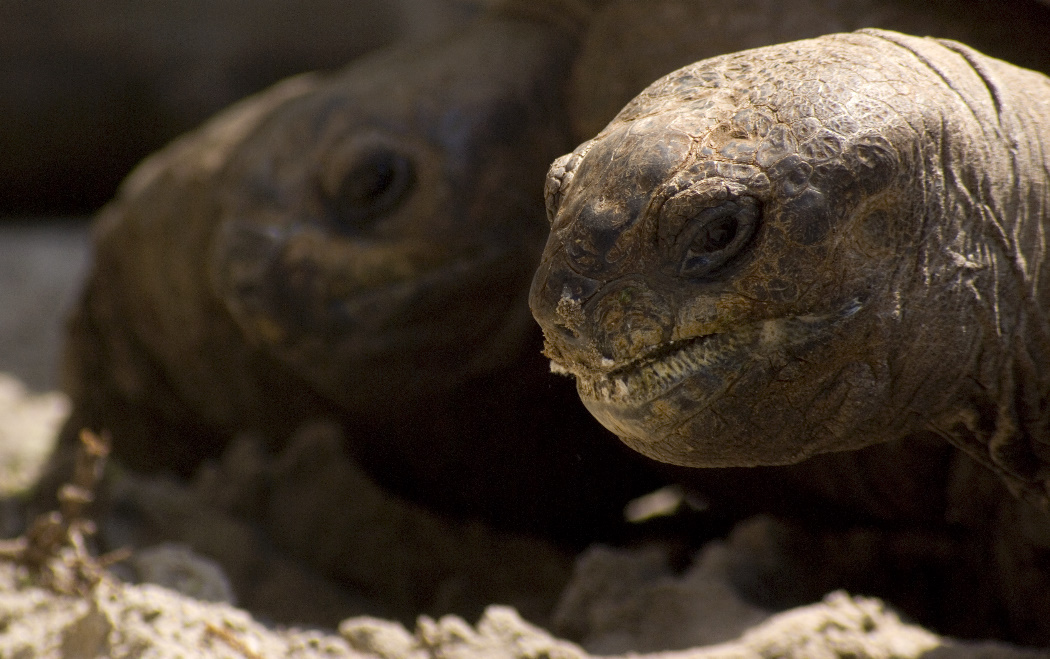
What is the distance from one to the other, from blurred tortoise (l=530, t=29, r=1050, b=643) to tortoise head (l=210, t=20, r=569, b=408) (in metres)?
1.11

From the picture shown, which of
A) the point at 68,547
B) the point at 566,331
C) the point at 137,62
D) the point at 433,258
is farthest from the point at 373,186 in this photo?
the point at 137,62

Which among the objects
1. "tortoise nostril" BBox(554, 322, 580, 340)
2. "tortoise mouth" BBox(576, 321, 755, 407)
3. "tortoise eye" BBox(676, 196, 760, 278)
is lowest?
"tortoise mouth" BBox(576, 321, 755, 407)

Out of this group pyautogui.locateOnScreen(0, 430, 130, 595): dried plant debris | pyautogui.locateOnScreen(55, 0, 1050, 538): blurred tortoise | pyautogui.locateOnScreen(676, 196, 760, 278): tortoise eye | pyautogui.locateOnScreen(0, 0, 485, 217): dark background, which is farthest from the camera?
pyautogui.locateOnScreen(0, 0, 485, 217): dark background

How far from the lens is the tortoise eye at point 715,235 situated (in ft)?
3.54

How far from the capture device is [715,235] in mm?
1096

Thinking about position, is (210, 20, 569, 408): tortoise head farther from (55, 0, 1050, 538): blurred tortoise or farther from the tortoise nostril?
the tortoise nostril

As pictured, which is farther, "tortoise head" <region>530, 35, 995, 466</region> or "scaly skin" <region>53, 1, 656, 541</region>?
"scaly skin" <region>53, 1, 656, 541</region>

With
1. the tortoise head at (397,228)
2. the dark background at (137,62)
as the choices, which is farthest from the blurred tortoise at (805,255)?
the dark background at (137,62)

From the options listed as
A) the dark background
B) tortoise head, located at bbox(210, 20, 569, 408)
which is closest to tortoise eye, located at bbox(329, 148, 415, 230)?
tortoise head, located at bbox(210, 20, 569, 408)

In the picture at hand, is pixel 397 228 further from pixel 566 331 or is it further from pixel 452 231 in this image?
pixel 566 331

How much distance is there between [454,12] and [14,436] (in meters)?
2.49

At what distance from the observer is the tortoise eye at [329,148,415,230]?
2.34m

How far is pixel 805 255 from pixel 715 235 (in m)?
0.10

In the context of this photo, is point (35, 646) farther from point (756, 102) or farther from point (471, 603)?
point (756, 102)
